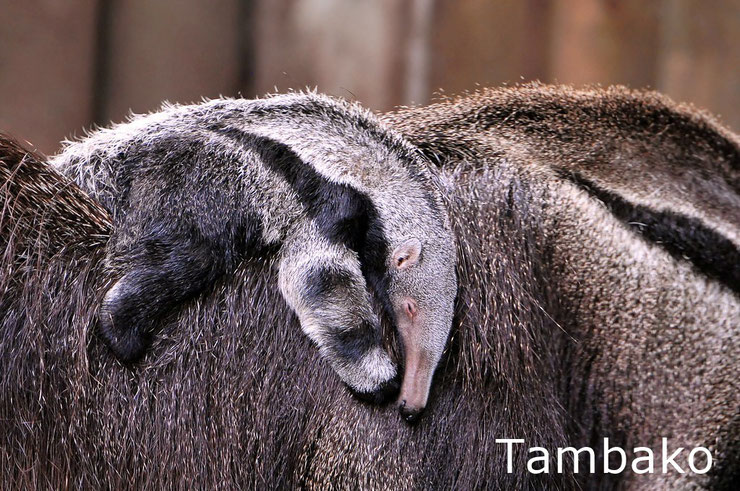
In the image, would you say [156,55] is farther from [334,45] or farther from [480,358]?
→ [480,358]

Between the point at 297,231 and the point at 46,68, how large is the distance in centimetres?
260

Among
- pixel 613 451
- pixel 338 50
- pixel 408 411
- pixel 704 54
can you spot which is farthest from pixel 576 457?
pixel 704 54

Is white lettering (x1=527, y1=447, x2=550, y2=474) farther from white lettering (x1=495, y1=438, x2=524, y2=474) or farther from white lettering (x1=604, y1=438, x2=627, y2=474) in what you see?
white lettering (x1=604, y1=438, x2=627, y2=474)

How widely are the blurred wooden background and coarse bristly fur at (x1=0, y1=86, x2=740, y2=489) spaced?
7.37ft

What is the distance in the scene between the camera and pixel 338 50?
4.51 meters

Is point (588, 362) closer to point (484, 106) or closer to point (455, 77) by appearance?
point (484, 106)

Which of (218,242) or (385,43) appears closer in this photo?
(218,242)

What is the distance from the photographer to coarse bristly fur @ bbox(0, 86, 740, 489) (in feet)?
5.37

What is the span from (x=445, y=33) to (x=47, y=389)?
3468 millimetres

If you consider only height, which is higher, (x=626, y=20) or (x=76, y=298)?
(x=626, y=20)

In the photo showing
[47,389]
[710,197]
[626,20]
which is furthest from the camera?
[626,20]

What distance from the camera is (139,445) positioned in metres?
1.65

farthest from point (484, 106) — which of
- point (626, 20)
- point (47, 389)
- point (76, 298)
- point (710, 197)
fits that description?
point (626, 20)

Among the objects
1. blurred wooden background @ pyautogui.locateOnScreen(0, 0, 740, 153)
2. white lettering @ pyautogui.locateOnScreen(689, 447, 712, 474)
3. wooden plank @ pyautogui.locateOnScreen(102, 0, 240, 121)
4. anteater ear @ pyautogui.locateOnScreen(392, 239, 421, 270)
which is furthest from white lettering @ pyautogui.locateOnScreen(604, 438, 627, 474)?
wooden plank @ pyautogui.locateOnScreen(102, 0, 240, 121)
